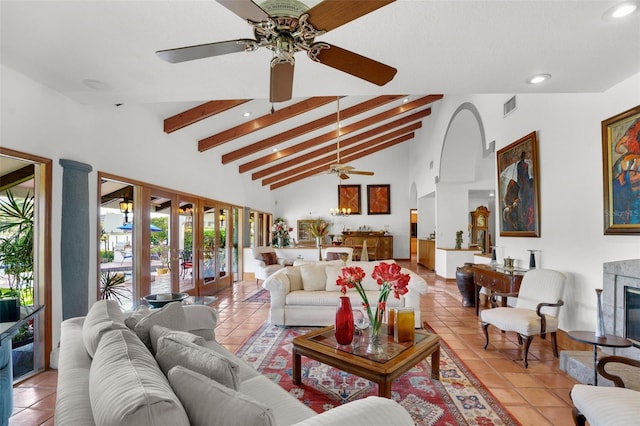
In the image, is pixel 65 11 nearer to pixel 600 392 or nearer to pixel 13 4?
pixel 13 4

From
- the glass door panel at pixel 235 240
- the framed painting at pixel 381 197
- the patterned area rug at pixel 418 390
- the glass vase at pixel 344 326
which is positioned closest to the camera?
the patterned area rug at pixel 418 390

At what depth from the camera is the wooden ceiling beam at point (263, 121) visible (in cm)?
570

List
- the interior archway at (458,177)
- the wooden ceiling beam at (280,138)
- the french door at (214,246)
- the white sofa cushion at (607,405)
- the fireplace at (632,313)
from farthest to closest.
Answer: the interior archway at (458,177) → the wooden ceiling beam at (280,138) → the french door at (214,246) → the fireplace at (632,313) → the white sofa cushion at (607,405)

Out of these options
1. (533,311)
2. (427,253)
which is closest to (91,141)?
(533,311)

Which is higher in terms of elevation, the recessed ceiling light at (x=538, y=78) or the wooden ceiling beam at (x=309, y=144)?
the wooden ceiling beam at (x=309, y=144)

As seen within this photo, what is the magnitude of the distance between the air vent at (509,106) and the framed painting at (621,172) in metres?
1.66

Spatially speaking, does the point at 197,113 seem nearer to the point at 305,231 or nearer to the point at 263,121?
the point at 263,121

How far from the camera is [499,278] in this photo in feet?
13.6

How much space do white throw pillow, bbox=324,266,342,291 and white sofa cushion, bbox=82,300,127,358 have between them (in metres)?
2.72

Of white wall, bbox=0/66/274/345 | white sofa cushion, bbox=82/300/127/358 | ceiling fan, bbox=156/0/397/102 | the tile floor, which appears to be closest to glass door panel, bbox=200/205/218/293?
white wall, bbox=0/66/274/345

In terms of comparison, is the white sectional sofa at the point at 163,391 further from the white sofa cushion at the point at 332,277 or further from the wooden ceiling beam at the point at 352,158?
the wooden ceiling beam at the point at 352,158

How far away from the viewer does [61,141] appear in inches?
121

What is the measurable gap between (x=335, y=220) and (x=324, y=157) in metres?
2.82

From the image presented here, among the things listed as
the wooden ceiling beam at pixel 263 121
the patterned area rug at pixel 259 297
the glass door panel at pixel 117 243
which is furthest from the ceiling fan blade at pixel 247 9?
the patterned area rug at pixel 259 297
